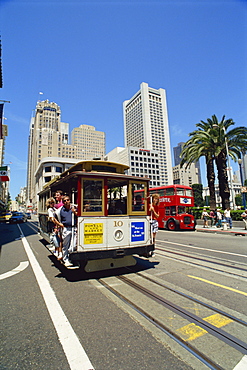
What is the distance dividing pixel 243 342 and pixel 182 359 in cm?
93

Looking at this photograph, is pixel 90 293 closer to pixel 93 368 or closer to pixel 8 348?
pixel 8 348

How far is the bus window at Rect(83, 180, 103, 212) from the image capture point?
5430 mm

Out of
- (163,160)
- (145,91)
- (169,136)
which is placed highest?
(145,91)

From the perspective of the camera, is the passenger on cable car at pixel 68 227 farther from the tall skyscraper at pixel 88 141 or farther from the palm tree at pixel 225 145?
the tall skyscraper at pixel 88 141

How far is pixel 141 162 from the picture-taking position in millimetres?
140250

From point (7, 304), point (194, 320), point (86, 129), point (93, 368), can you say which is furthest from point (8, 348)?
point (86, 129)

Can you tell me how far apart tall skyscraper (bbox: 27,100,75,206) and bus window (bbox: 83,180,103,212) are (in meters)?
113

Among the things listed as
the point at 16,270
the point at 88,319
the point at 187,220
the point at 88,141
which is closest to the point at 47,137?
the point at 88,141

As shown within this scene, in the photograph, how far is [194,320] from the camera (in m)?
3.29

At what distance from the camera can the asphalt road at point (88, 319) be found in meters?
2.44

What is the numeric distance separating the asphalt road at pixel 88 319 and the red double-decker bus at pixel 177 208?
11378 millimetres

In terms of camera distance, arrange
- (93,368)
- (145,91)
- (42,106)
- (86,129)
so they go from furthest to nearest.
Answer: (145,91) < (86,129) < (42,106) < (93,368)

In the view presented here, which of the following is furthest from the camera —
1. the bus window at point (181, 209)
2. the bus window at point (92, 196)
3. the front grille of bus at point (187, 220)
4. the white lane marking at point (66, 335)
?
the bus window at point (181, 209)

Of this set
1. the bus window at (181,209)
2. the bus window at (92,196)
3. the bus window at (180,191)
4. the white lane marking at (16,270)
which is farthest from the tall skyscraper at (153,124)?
the bus window at (92,196)
